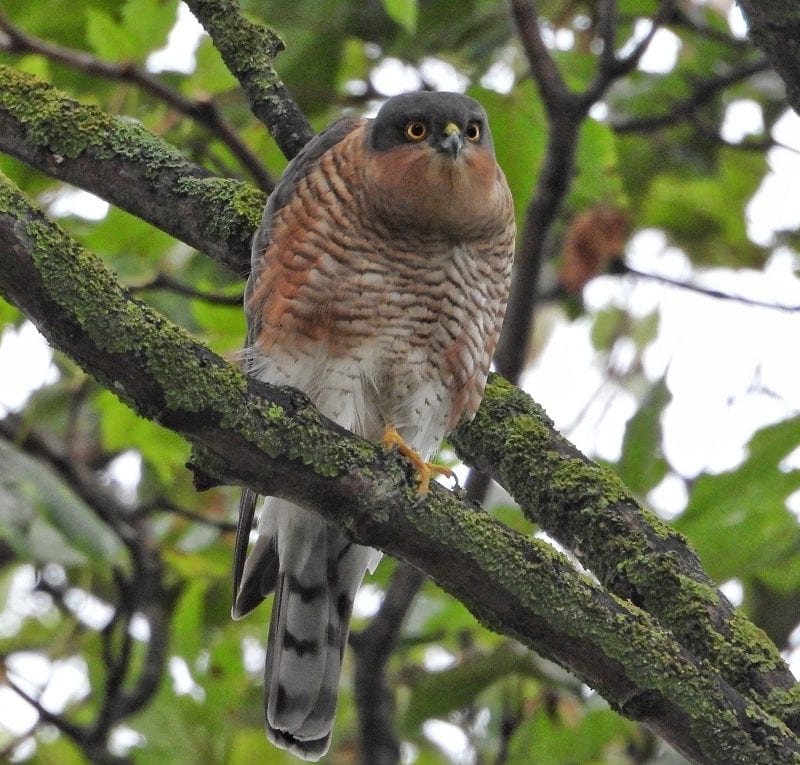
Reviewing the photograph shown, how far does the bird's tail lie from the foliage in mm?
427

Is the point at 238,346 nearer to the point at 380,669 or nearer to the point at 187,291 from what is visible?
the point at 187,291

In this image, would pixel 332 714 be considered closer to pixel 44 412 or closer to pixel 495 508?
pixel 495 508

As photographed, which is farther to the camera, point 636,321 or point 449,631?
point 636,321

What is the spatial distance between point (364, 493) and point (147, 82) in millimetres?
1819

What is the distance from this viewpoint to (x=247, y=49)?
3.52 m

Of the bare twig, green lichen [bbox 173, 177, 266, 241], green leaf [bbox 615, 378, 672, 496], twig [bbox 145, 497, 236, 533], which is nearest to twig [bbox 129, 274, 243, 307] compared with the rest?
green lichen [bbox 173, 177, 266, 241]

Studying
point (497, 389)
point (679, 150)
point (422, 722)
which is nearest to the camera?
point (497, 389)

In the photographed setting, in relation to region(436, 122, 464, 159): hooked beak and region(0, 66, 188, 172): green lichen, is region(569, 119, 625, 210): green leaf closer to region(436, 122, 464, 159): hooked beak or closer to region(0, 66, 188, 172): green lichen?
region(436, 122, 464, 159): hooked beak

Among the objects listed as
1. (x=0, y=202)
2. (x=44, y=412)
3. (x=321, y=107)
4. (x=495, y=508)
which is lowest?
(x=0, y=202)

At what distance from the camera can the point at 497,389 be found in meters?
3.28

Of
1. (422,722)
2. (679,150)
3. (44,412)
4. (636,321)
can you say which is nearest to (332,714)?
(422,722)

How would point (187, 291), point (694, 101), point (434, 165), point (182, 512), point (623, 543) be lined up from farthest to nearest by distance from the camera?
point (694, 101), point (182, 512), point (187, 291), point (434, 165), point (623, 543)

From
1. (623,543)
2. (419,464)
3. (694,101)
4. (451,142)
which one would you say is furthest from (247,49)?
(694,101)

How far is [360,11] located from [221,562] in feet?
6.60
